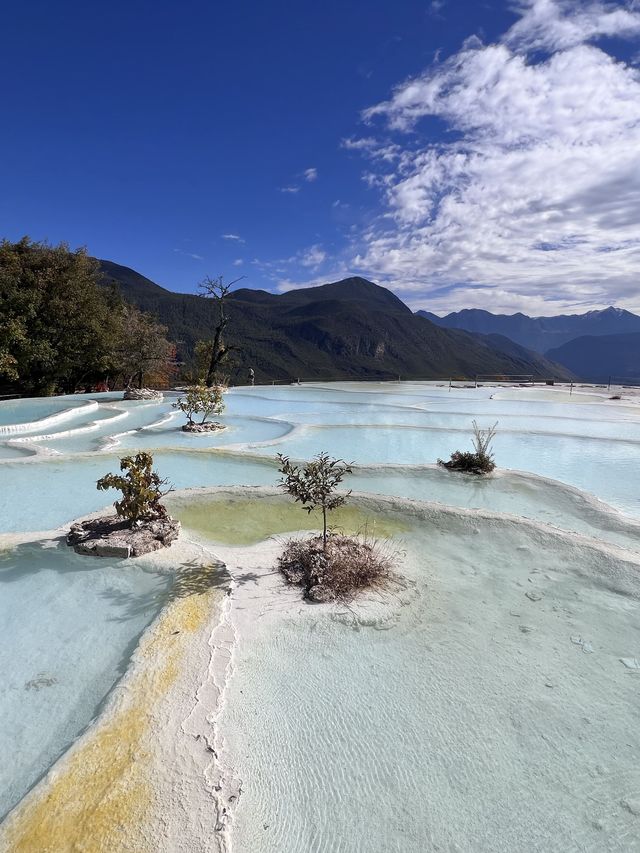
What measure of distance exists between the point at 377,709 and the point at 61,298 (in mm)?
18192

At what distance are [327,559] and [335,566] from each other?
0.13 meters

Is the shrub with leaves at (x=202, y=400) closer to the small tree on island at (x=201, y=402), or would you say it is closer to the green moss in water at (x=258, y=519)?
the small tree on island at (x=201, y=402)

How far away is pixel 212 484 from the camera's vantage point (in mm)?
6906

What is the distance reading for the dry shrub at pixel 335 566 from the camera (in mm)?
3816

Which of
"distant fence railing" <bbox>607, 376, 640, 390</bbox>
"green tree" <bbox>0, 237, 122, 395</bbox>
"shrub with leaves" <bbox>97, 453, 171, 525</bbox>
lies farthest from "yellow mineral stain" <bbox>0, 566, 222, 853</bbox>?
"distant fence railing" <bbox>607, 376, 640, 390</bbox>

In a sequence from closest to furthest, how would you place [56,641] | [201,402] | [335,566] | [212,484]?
[56,641], [335,566], [212,484], [201,402]

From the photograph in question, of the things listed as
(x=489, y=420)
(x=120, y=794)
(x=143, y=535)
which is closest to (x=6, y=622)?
(x=143, y=535)

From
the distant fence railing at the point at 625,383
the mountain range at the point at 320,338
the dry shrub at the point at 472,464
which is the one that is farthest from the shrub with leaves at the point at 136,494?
the mountain range at the point at 320,338

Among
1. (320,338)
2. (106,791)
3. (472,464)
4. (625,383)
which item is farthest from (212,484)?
(320,338)

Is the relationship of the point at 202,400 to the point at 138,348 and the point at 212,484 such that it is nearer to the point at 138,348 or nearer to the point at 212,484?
the point at 212,484

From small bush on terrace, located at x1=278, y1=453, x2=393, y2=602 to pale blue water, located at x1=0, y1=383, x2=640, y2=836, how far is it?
24.2 inches

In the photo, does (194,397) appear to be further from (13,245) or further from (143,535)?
(13,245)

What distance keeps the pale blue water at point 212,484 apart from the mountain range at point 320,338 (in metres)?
50.2

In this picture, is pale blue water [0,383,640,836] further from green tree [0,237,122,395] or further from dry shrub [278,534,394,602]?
green tree [0,237,122,395]
